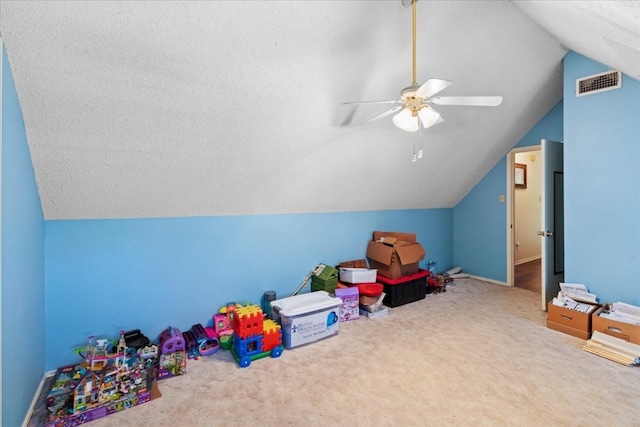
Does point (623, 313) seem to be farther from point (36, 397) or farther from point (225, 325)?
point (36, 397)

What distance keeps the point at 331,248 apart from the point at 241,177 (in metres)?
1.59

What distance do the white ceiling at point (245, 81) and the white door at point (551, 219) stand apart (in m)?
0.85

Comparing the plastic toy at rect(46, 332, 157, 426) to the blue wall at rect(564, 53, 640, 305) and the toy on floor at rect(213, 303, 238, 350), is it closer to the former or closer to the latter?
the toy on floor at rect(213, 303, 238, 350)

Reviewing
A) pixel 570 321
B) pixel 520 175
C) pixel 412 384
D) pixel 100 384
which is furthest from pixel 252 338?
pixel 520 175

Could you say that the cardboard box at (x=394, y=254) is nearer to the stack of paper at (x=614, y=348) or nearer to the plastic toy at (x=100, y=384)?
the stack of paper at (x=614, y=348)

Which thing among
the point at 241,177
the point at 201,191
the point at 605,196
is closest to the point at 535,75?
the point at 605,196

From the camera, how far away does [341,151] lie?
3025mm

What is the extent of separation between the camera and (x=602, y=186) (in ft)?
9.56

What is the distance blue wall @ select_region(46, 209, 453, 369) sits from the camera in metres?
2.33

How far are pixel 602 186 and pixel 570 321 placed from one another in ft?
4.53

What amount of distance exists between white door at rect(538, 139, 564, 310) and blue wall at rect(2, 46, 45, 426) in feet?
14.9

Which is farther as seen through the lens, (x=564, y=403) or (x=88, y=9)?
(x=564, y=403)

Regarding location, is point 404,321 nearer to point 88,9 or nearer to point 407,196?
point 407,196

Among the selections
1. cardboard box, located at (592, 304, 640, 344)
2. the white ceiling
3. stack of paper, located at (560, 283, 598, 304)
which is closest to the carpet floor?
cardboard box, located at (592, 304, 640, 344)
